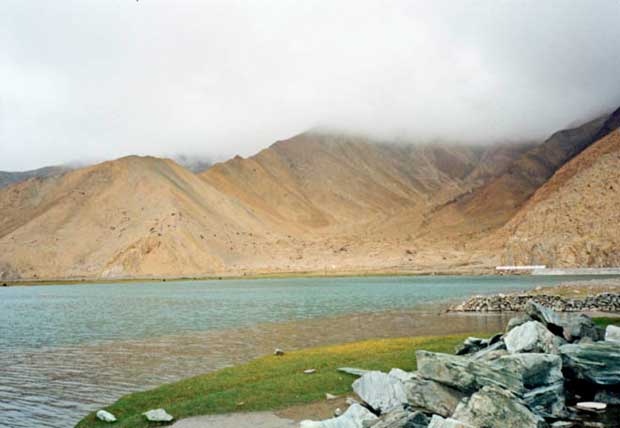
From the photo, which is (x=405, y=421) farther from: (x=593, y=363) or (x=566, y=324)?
(x=566, y=324)

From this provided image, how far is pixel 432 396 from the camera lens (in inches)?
499

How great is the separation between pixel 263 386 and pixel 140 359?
37.5ft

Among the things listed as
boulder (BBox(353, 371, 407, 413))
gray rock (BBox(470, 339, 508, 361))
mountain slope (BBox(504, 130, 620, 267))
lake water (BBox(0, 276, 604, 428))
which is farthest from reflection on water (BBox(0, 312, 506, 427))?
mountain slope (BBox(504, 130, 620, 267))

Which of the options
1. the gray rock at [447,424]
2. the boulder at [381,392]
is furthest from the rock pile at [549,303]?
the gray rock at [447,424]

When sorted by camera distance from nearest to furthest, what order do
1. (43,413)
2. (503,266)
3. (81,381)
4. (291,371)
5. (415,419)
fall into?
(415,419), (43,413), (291,371), (81,381), (503,266)

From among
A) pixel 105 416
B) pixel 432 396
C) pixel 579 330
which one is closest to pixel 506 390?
pixel 432 396

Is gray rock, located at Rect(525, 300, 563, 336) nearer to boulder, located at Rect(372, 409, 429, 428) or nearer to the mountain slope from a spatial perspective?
boulder, located at Rect(372, 409, 429, 428)

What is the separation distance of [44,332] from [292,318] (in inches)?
699

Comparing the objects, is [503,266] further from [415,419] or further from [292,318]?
[415,419]

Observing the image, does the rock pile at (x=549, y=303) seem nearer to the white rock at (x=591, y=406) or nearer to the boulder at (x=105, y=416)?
the white rock at (x=591, y=406)

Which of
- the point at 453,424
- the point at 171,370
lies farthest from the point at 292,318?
the point at 453,424

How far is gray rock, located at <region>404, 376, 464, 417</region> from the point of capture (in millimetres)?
12445

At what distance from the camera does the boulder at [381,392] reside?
14.0m

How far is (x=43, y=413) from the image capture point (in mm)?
17391
